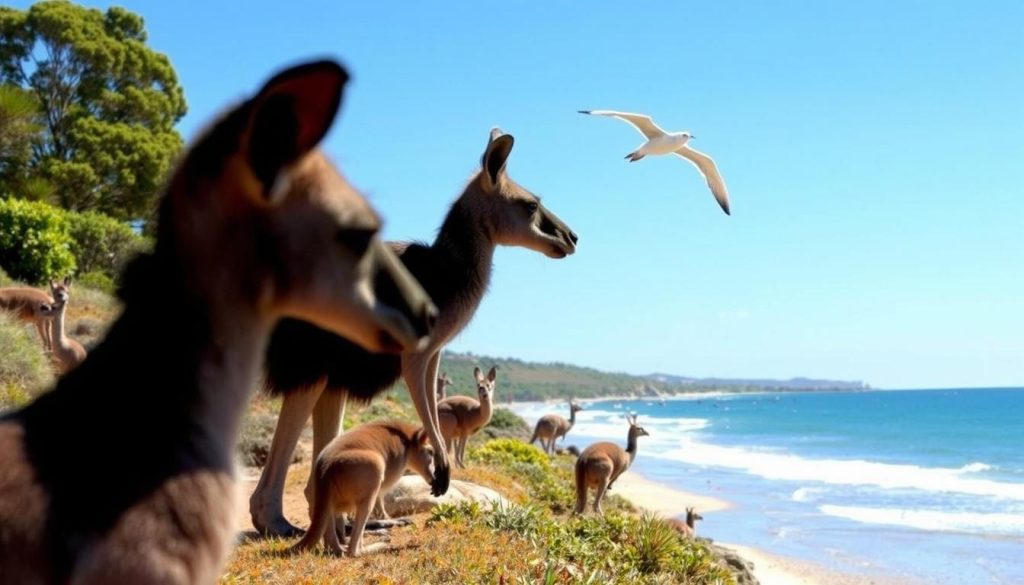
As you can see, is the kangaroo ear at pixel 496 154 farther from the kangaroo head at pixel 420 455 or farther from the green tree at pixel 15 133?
the green tree at pixel 15 133

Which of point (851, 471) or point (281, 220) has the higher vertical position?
point (281, 220)

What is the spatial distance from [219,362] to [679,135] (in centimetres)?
979

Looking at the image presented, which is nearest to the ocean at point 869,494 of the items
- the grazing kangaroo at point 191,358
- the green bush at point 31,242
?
the green bush at point 31,242

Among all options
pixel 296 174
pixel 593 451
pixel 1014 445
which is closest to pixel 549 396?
pixel 1014 445

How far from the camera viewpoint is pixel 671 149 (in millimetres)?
11391

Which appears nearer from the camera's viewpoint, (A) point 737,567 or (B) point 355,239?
(B) point 355,239

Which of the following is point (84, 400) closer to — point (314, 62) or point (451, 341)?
point (314, 62)

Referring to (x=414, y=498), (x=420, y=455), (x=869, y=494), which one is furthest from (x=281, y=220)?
(x=869, y=494)

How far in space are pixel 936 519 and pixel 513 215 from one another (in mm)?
25017

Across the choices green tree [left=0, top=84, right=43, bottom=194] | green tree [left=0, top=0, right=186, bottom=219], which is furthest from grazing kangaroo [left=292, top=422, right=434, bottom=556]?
green tree [left=0, top=0, right=186, bottom=219]

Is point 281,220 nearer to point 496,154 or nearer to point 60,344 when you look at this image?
point 496,154

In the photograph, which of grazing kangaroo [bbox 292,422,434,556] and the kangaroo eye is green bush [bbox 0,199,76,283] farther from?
the kangaroo eye

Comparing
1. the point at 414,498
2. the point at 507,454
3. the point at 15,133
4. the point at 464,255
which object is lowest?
the point at 507,454

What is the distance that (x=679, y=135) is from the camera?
37.7 feet
